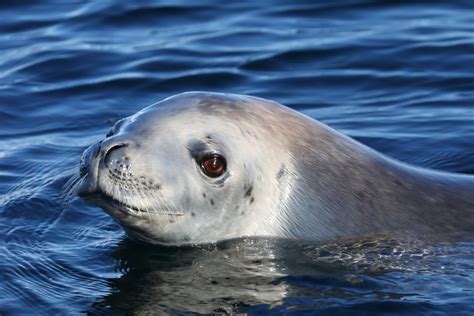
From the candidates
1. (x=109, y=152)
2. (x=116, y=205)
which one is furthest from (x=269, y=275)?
(x=109, y=152)

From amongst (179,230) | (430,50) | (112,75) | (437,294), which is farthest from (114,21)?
(437,294)

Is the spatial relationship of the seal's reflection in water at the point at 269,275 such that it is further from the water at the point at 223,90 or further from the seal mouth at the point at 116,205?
the seal mouth at the point at 116,205

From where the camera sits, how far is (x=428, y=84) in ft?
38.4

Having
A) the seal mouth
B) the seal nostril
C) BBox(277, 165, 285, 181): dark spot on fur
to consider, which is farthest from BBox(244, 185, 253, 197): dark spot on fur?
the seal nostril

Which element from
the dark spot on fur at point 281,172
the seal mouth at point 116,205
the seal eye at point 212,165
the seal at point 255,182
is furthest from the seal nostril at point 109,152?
the dark spot on fur at point 281,172

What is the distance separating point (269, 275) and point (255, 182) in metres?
0.57

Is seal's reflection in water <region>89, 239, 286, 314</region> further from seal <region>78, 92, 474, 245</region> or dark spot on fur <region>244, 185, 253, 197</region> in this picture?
dark spot on fur <region>244, 185, 253, 197</region>

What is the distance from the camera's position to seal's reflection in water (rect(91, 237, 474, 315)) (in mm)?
6625

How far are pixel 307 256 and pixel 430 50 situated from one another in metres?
6.00

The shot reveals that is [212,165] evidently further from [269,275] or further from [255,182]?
[269,275]

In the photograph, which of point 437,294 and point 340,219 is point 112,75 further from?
point 437,294

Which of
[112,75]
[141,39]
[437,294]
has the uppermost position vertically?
[141,39]

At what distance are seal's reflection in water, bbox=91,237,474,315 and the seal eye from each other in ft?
1.57

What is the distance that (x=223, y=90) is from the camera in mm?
11875
